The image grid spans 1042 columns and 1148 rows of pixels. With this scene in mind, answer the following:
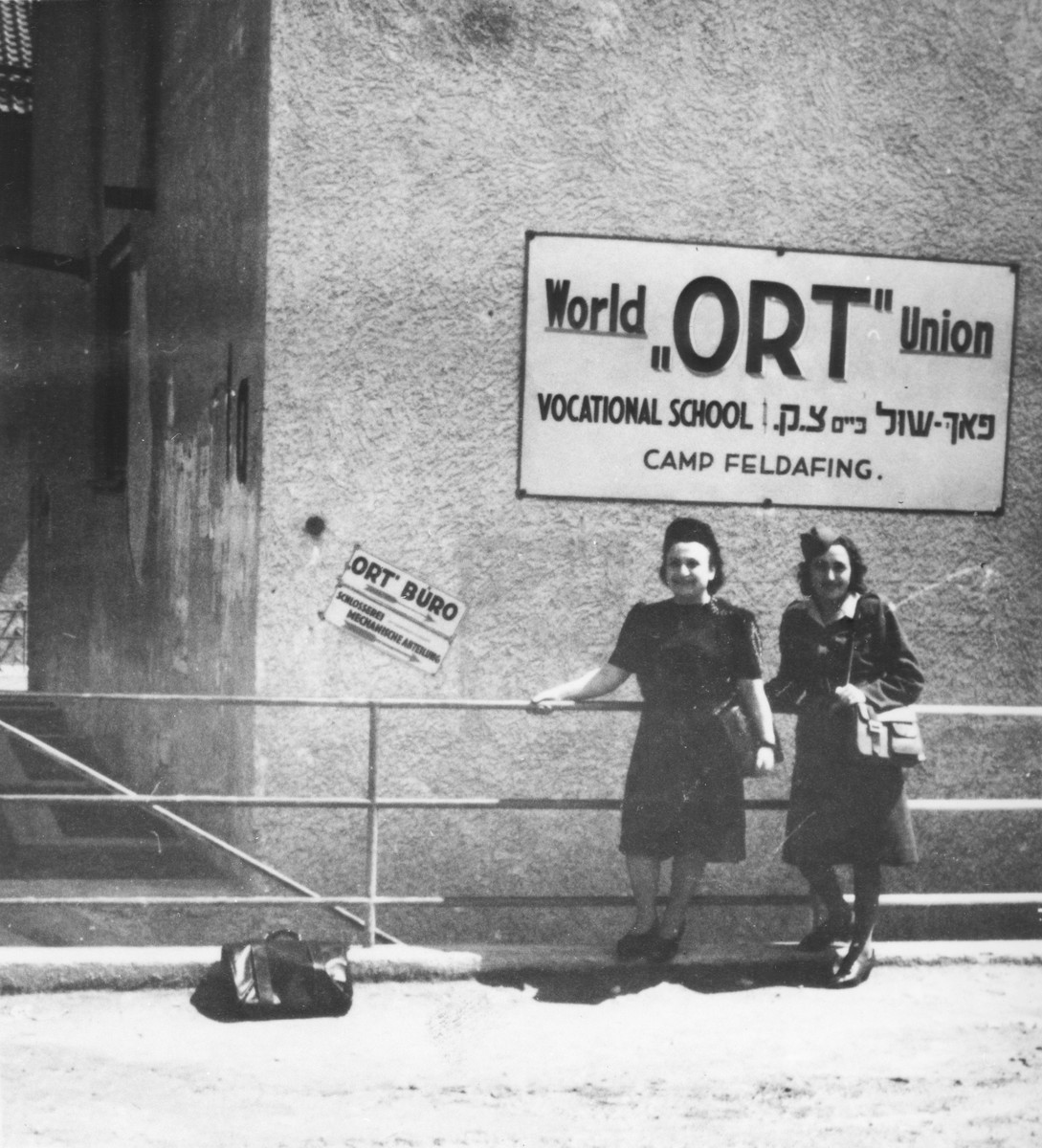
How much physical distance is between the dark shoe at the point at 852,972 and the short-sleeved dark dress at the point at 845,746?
351 mm

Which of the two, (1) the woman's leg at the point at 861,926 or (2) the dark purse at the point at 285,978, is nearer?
(2) the dark purse at the point at 285,978

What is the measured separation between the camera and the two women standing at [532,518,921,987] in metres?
5.76

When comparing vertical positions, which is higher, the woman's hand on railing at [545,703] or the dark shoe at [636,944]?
the woman's hand on railing at [545,703]

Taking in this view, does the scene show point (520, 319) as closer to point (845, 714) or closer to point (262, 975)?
point (845, 714)

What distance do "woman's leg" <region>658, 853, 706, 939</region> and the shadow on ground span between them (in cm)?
14

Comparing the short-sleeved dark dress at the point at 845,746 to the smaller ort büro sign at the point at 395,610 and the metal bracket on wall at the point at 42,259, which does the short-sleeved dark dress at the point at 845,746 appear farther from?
the metal bracket on wall at the point at 42,259

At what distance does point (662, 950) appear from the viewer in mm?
5863

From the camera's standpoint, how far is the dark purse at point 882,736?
18.4 ft

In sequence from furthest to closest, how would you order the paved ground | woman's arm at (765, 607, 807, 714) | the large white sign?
the large white sign, woman's arm at (765, 607, 807, 714), the paved ground

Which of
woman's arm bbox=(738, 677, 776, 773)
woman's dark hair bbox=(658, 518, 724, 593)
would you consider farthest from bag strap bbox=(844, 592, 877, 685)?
woman's dark hair bbox=(658, 518, 724, 593)

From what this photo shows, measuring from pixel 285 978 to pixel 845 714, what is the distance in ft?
6.98

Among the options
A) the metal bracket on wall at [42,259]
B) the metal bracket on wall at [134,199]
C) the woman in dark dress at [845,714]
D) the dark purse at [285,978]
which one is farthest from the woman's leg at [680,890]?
Result: the metal bracket on wall at [42,259]

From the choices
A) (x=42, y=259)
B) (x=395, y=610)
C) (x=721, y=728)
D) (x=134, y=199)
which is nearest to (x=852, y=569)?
(x=721, y=728)

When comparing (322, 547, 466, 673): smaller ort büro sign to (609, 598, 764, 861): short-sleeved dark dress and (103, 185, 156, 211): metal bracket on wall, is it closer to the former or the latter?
(609, 598, 764, 861): short-sleeved dark dress
